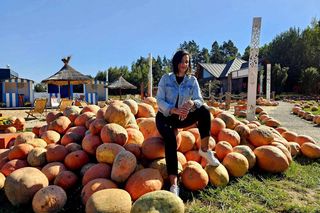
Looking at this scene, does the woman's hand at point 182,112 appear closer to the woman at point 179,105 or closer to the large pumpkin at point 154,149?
the woman at point 179,105

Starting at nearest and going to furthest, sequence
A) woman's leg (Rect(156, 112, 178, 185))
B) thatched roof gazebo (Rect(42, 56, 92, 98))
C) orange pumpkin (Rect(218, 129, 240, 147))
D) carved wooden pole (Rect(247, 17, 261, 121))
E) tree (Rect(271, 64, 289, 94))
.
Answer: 1. woman's leg (Rect(156, 112, 178, 185))
2. orange pumpkin (Rect(218, 129, 240, 147))
3. carved wooden pole (Rect(247, 17, 261, 121))
4. thatched roof gazebo (Rect(42, 56, 92, 98))
5. tree (Rect(271, 64, 289, 94))

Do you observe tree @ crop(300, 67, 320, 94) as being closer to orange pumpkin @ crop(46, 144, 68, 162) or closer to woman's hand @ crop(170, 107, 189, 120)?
woman's hand @ crop(170, 107, 189, 120)

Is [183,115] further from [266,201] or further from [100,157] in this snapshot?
[266,201]

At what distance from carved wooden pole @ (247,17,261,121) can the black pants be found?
5.29 m

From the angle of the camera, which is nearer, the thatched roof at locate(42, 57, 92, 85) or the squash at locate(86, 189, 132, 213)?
the squash at locate(86, 189, 132, 213)

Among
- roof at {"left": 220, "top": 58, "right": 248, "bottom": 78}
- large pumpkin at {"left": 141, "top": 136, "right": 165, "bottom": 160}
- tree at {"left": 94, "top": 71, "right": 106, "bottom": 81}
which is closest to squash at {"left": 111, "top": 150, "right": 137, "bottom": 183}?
large pumpkin at {"left": 141, "top": 136, "right": 165, "bottom": 160}

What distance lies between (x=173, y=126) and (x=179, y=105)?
0.79 feet

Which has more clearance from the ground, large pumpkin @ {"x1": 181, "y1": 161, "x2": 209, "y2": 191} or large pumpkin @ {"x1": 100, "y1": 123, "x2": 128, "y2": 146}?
large pumpkin @ {"x1": 100, "y1": 123, "x2": 128, "y2": 146}

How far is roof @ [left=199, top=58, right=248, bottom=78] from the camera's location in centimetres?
3783

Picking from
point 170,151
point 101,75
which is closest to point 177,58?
point 170,151

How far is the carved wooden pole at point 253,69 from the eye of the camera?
7.99 m

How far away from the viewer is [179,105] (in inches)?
122

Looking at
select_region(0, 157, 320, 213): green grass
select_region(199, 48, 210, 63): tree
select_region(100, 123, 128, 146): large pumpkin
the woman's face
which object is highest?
select_region(199, 48, 210, 63): tree

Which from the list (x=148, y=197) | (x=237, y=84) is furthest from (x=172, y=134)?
(x=237, y=84)
